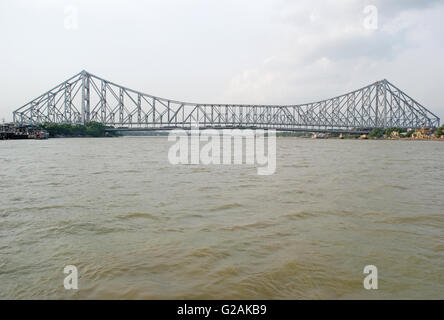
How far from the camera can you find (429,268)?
2881mm

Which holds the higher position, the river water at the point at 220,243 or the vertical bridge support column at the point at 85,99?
the vertical bridge support column at the point at 85,99

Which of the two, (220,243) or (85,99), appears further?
(85,99)

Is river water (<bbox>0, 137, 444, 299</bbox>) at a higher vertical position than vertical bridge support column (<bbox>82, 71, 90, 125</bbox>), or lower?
lower

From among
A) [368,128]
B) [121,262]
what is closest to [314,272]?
[121,262]

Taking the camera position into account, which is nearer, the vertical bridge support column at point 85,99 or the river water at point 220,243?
the river water at point 220,243

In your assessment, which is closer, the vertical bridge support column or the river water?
the river water
